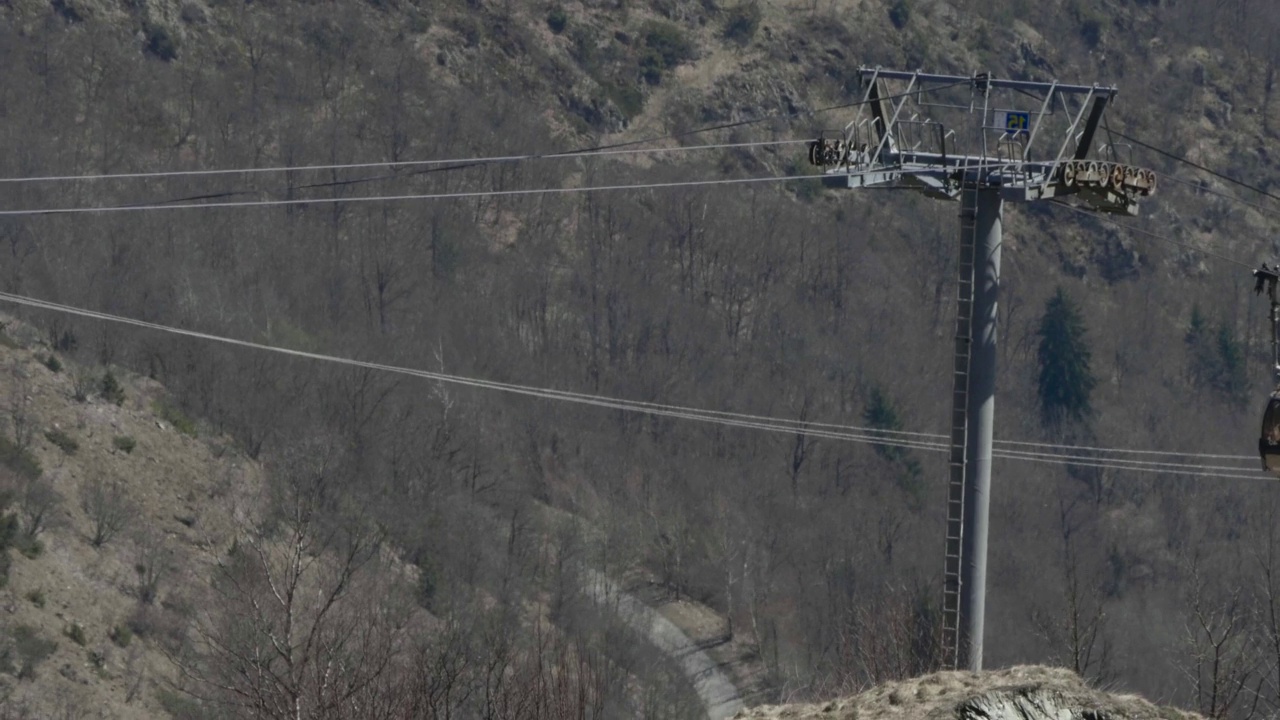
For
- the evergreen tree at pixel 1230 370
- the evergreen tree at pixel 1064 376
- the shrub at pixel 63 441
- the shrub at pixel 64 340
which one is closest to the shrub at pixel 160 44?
the shrub at pixel 64 340

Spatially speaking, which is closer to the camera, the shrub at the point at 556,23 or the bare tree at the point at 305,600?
the bare tree at the point at 305,600

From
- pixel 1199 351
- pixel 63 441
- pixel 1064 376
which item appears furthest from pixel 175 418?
pixel 1199 351

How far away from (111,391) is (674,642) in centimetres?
2366

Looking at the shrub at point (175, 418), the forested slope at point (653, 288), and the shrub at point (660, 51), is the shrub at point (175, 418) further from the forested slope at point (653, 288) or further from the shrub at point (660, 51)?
the shrub at point (660, 51)

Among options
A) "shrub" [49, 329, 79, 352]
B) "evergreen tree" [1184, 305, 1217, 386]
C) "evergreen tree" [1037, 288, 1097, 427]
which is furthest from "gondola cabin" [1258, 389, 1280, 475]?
"evergreen tree" [1184, 305, 1217, 386]

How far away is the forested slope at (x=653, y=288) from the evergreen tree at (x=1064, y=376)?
74 cm

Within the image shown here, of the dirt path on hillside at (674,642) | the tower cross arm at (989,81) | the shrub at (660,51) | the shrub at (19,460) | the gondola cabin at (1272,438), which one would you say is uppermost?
the shrub at (660,51)

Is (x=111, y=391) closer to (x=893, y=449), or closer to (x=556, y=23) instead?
(x=893, y=449)

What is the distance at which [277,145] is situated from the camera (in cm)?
11619

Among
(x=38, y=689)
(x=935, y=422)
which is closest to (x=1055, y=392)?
(x=935, y=422)

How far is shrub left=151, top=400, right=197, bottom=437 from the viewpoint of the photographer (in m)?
80.8

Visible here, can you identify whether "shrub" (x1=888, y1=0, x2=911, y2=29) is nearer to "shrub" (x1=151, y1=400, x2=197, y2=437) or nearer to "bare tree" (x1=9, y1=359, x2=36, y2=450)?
"shrub" (x1=151, y1=400, x2=197, y2=437)

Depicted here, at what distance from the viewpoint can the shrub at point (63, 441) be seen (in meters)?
73.1

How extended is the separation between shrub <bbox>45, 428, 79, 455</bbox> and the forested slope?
9.28 meters
